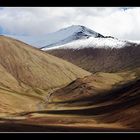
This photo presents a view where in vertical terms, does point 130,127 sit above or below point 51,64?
below

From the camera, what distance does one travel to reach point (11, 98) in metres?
88.4

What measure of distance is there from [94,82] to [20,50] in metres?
49.9

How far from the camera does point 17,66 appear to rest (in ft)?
472

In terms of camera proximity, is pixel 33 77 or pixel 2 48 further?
pixel 2 48
